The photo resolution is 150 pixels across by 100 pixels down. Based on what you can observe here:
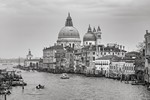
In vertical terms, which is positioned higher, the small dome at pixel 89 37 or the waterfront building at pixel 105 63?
the small dome at pixel 89 37

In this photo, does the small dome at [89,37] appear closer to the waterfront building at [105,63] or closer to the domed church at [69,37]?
the domed church at [69,37]

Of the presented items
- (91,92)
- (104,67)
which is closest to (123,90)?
(91,92)

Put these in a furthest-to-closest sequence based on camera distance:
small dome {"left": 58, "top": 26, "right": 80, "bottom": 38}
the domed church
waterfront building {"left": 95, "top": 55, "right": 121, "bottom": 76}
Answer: small dome {"left": 58, "top": 26, "right": 80, "bottom": 38} → the domed church → waterfront building {"left": 95, "top": 55, "right": 121, "bottom": 76}

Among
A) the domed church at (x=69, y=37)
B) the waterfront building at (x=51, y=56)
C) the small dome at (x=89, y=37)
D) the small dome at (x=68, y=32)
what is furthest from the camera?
the small dome at (x=68, y=32)

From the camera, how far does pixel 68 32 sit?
16538cm

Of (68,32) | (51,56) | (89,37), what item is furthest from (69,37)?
(89,37)

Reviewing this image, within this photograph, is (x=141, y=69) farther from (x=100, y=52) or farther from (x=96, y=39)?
(x=96, y=39)

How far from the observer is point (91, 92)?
57438 millimetres

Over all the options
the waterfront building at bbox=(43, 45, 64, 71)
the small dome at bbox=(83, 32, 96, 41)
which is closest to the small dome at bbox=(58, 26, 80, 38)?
the waterfront building at bbox=(43, 45, 64, 71)

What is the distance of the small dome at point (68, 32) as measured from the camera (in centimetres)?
16525

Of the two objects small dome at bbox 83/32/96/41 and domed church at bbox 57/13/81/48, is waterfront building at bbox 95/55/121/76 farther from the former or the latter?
domed church at bbox 57/13/81/48

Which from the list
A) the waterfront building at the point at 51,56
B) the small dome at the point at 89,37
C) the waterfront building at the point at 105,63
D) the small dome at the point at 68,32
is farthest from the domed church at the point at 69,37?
the waterfront building at the point at 105,63

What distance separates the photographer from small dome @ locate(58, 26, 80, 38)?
165 metres

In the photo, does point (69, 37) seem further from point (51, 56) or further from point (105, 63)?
point (105, 63)
